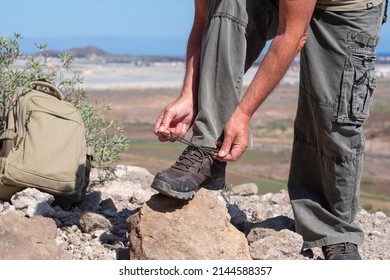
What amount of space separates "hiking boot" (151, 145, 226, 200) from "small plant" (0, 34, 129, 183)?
205cm

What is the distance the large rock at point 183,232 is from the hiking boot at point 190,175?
0.35ft

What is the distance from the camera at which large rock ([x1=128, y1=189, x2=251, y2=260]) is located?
3971 millimetres

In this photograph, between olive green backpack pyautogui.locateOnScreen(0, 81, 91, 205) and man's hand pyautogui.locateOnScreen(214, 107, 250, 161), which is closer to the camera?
man's hand pyautogui.locateOnScreen(214, 107, 250, 161)

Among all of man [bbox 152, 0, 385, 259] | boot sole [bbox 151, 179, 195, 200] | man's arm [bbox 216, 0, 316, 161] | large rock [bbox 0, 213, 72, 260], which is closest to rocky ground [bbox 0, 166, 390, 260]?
large rock [bbox 0, 213, 72, 260]

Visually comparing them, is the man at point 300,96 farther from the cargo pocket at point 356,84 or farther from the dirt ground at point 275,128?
the dirt ground at point 275,128

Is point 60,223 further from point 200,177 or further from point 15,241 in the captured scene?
point 200,177

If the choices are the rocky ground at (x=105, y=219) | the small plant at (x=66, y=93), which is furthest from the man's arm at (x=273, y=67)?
the small plant at (x=66, y=93)

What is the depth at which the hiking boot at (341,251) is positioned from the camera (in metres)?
4.48

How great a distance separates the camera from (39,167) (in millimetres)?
4906

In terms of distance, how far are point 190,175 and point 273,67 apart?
67 centimetres

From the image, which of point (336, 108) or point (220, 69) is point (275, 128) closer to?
point (336, 108)

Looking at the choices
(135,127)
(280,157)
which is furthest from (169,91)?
(280,157)

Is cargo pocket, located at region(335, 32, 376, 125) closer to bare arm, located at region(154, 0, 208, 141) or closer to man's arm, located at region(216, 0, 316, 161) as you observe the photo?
man's arm, located at region(216, 0, 316, 161)

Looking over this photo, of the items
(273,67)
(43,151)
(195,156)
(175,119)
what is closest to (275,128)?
(43,151)
